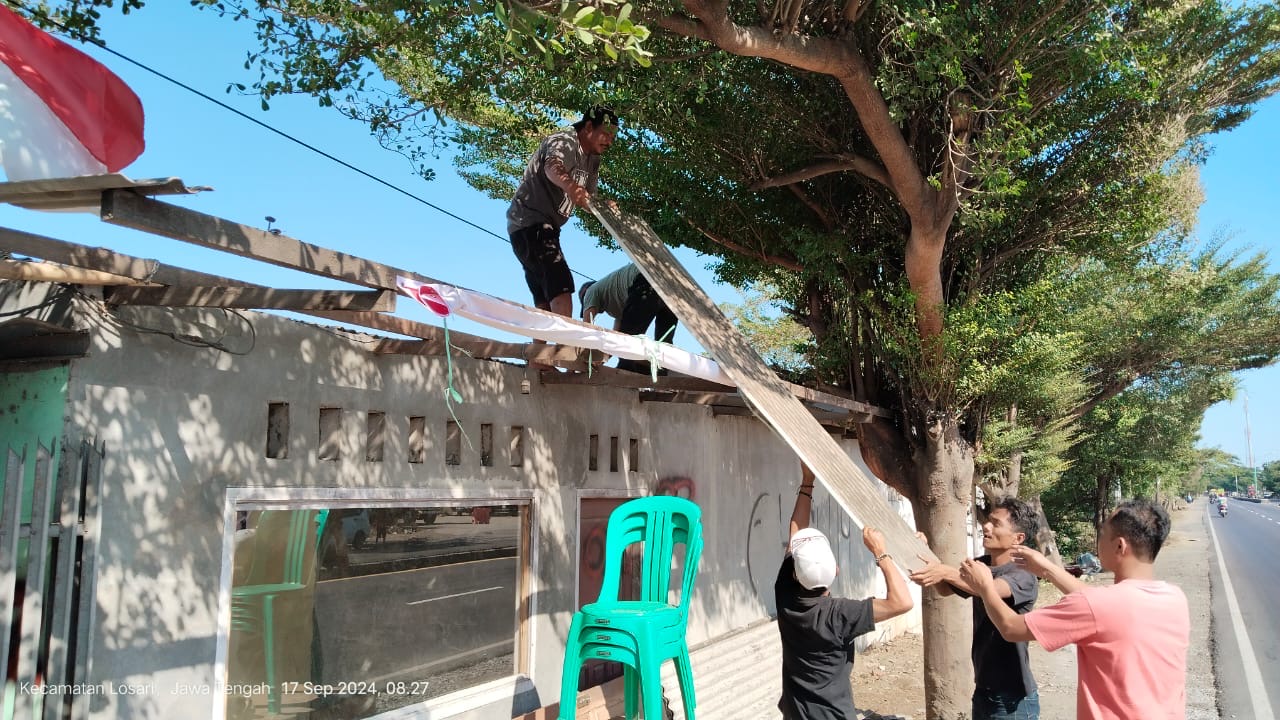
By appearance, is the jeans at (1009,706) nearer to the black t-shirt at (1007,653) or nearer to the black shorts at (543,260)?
the black t-shirt at (1007,653)

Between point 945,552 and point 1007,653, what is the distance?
375cm

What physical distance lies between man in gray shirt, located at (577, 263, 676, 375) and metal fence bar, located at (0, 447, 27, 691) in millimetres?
3973

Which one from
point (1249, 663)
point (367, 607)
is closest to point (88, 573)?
point (367, 607)

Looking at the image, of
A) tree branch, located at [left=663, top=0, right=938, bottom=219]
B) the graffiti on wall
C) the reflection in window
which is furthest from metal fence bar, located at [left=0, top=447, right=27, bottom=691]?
the graffiti on wall

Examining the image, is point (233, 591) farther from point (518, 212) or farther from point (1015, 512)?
point (1015, 512)

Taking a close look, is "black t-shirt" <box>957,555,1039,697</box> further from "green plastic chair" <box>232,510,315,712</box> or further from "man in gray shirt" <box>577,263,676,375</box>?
"green plastic chair" <box>232,510,315,712</box>

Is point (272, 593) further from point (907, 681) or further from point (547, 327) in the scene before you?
point (907, 681)

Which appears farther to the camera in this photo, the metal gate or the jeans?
the jeans

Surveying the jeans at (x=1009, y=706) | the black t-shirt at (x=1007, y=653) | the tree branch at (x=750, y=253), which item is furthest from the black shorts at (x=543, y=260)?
the jeans at (x=1009, y=706)

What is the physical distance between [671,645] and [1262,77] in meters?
7.93

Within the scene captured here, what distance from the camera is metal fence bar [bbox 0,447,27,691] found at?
297 centimetres

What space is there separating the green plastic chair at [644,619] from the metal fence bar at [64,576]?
7.09ft

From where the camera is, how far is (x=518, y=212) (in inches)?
222

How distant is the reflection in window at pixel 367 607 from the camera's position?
3.98 meters
